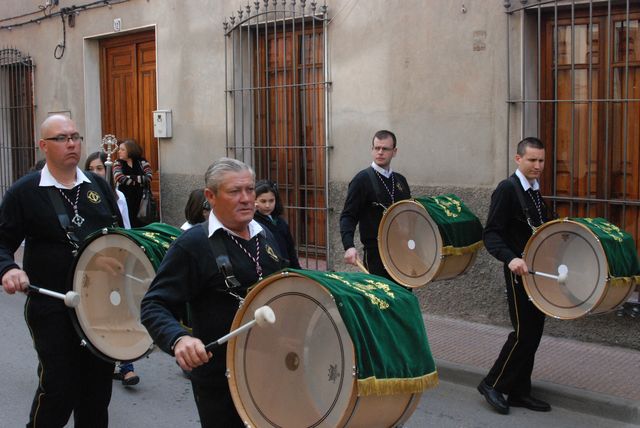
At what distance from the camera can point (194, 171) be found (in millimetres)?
11273

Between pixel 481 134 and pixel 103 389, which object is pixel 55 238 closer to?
pixel 103 389

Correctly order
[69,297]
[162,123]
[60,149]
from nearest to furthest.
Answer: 1. [69,297]
2. [60,149]
3. [162,123]

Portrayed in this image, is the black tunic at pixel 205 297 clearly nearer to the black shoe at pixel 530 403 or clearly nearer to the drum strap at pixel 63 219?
the drum strap at pixel 63 219

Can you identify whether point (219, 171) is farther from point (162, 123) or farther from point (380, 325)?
point (162, 123)

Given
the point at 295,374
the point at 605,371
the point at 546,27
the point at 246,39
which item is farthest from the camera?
the point at 246,39

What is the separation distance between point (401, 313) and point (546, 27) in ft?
17.6

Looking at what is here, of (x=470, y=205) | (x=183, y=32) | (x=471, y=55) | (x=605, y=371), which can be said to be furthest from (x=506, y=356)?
(x=183, y=32)

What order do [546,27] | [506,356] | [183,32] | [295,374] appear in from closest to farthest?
[295,374], [506,356], [546,27], [183,32]

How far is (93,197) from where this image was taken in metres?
4.58

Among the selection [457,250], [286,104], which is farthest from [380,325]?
[286,104]

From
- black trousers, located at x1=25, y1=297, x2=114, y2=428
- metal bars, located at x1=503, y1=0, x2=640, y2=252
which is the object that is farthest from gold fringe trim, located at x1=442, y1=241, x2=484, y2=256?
black trousers, located at x1=25, y1=297, x2=114, y2=428

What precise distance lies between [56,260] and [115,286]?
16.3 inches

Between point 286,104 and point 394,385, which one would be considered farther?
point 286,104

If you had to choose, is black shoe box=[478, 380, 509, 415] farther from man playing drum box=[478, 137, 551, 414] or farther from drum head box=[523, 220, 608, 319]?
drum head box=[523, 220, 608, 319]
